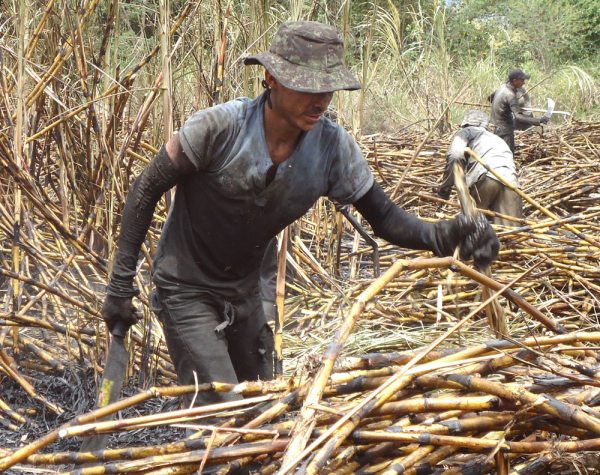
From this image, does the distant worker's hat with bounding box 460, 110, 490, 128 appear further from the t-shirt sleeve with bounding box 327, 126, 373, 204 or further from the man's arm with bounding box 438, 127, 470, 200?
the t-shirt sleeve with bounding box 327, 126, 373, 204

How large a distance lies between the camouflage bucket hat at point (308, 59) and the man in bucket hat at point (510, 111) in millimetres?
7735

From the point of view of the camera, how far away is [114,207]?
3.69 metres

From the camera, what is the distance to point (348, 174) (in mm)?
2764

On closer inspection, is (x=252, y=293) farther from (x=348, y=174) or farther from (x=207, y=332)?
(x=348, y=174)

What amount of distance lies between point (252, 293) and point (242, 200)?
0.44 meters

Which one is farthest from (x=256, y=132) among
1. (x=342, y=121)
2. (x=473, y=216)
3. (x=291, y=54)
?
(x=342, y=121)

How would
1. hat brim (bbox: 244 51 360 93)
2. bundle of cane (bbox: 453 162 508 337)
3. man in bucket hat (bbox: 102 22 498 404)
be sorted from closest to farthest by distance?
bundle of cane (bbox: 453 162 508 337), hat brim (bbox: 244 51 360 93), man in bucket hat (bbox: 102 22 498 404)

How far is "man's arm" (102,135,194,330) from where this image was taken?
8.32 feet

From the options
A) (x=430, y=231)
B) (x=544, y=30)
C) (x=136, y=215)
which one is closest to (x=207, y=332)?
(x=136, y=215)

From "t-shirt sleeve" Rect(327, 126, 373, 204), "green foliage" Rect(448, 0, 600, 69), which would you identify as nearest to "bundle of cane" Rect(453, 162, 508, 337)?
"t-shirt sleeve" Rect(327, 126, 373, 204)

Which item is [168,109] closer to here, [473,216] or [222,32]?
[222,32]

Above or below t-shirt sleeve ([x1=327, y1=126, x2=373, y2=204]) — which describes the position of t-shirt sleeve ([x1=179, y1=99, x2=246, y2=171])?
above

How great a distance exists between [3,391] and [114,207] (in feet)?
3.29

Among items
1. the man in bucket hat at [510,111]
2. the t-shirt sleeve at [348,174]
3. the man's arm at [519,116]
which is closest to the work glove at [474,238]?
the t-shirt sleeve at [348,174]
